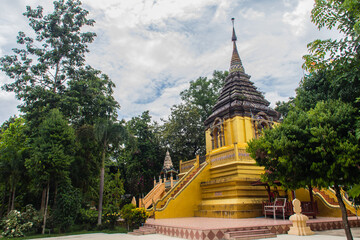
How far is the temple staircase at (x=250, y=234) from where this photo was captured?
25.8 feet

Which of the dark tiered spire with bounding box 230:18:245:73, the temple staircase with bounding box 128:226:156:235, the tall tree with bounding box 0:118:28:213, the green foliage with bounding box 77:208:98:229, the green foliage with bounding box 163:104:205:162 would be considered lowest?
the temple staircase with bounding box 128:226:156:235

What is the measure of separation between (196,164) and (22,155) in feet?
32.3

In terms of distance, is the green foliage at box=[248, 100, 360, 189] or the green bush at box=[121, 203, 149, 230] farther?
the green bush at box=[121, 203, 149, 230]

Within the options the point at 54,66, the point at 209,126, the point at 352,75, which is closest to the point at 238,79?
the point at 209,126

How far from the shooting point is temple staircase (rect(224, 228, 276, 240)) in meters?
7.86

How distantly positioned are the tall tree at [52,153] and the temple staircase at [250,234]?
799 cm

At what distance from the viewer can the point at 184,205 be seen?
46.8ft

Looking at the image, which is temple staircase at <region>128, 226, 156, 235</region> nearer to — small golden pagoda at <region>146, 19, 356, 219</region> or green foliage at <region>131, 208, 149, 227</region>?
green foliage at <region>131, 208, 149, 227</region>

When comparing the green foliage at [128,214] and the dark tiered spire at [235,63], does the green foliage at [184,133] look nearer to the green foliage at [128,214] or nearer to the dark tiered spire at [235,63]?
the dark tiered spire at [235,63]

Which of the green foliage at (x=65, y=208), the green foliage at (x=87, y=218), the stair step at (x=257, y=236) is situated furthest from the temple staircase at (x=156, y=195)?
the stair step at (x=257, y=236)

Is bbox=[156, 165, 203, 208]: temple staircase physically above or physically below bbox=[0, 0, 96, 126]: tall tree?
below

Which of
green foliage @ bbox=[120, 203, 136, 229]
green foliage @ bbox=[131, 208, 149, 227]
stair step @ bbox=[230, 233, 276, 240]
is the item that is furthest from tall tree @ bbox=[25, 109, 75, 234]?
stair step @ bbox=[230, 233, 276, 240]

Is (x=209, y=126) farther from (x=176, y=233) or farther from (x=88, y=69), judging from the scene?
(x=176, y=233)

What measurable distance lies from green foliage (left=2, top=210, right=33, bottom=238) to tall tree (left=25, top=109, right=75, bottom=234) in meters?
0.76
